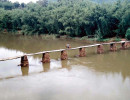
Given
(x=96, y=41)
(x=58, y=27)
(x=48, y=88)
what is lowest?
(x=48, y=88)

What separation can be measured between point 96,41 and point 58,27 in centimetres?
933

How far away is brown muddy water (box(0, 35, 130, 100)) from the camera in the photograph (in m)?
9.78

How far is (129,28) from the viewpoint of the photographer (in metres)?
23.7

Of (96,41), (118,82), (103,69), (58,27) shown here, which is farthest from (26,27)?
(118,82)

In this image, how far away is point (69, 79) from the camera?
11875 millimetres

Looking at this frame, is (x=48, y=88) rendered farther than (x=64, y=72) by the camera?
No

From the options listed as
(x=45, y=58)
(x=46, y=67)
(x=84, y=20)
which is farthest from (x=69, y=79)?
(x=84, y=20)

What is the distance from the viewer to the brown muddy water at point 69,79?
9781mm

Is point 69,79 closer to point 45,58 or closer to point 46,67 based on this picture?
point 46,67

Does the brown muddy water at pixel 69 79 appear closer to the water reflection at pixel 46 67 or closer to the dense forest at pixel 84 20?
the water reflection at pixel 46 67

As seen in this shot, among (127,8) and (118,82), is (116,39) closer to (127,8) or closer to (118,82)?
(127,8)

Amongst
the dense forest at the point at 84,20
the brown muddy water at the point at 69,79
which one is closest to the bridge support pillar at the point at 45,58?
the brown muddy water at the point at 69,79

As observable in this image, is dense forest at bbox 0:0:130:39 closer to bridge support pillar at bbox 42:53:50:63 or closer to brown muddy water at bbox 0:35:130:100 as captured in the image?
brown muddy water at bbox 0:35:130:100

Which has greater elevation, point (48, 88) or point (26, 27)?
point (26, 27)
